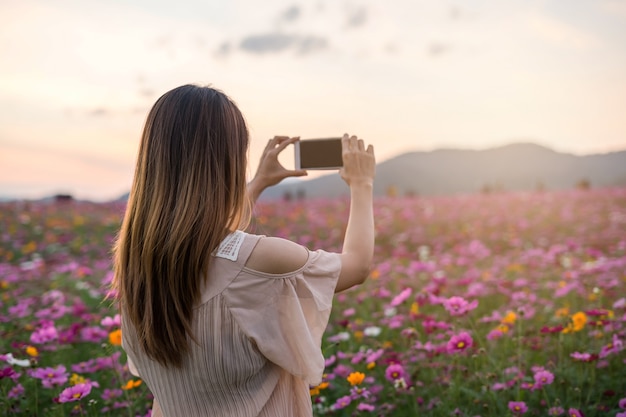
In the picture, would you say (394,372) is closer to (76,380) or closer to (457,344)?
(457,344)

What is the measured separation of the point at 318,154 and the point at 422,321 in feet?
6.07

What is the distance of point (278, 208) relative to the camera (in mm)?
11023

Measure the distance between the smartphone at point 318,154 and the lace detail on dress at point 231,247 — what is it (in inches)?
14.9

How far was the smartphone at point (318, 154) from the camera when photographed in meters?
1.66

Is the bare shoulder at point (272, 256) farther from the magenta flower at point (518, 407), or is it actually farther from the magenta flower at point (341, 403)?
the magenta flower at point (518, 407)

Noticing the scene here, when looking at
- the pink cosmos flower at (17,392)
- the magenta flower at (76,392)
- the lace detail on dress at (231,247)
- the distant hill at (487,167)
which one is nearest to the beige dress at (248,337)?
the lace detail on dress at (231,247)

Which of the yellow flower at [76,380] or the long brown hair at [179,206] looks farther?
the yellow flower at [76,380]

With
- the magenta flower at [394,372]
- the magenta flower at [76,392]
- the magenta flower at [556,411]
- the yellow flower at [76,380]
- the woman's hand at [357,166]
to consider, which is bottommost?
the magenta flower at [556,411]

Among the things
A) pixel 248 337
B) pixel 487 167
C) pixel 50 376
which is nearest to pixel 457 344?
pixel 248 337

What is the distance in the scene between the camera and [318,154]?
169cm

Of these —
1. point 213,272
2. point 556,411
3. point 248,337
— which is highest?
point 213,272

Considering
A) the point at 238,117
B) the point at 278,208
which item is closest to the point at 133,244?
the point at 238,117

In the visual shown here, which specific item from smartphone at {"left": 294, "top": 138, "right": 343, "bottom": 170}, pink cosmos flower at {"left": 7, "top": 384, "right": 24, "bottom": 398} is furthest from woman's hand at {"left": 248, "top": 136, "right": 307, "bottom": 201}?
pink cosmos flower at {"left": 7, "top": 384, "right": 24, "bottom": 398}

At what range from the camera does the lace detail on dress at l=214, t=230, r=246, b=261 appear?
136 centimetres
